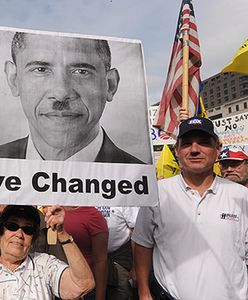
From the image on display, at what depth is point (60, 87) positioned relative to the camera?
2312 millimetres

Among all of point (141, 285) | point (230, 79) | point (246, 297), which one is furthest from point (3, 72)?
point (230, 79)

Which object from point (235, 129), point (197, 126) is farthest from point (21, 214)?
point (235, 129)

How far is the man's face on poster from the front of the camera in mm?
2266

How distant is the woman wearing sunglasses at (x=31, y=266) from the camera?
2262 millimetres

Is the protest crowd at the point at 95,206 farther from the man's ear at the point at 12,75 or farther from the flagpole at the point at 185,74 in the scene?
the flagpole at the point at 185,74

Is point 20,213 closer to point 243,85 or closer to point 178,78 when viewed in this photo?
point 178,78

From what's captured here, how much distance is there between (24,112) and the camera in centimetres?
224

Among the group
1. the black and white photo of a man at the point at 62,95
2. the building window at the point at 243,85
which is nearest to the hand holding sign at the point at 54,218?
the black and white photo of a man at the point at 62,95

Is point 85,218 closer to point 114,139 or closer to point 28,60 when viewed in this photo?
point 114,139

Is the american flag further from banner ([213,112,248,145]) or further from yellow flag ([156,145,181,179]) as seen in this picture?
banner ([213,112,248,145])

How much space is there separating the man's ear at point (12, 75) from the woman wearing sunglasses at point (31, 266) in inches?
25.6

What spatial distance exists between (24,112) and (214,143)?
1161 mm

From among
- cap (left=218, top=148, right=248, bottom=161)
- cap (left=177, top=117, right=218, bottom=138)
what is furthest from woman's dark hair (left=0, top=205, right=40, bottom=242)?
cap (left=218, top=148, right=248, bottom=161)

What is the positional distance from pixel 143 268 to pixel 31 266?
698 millimetres
